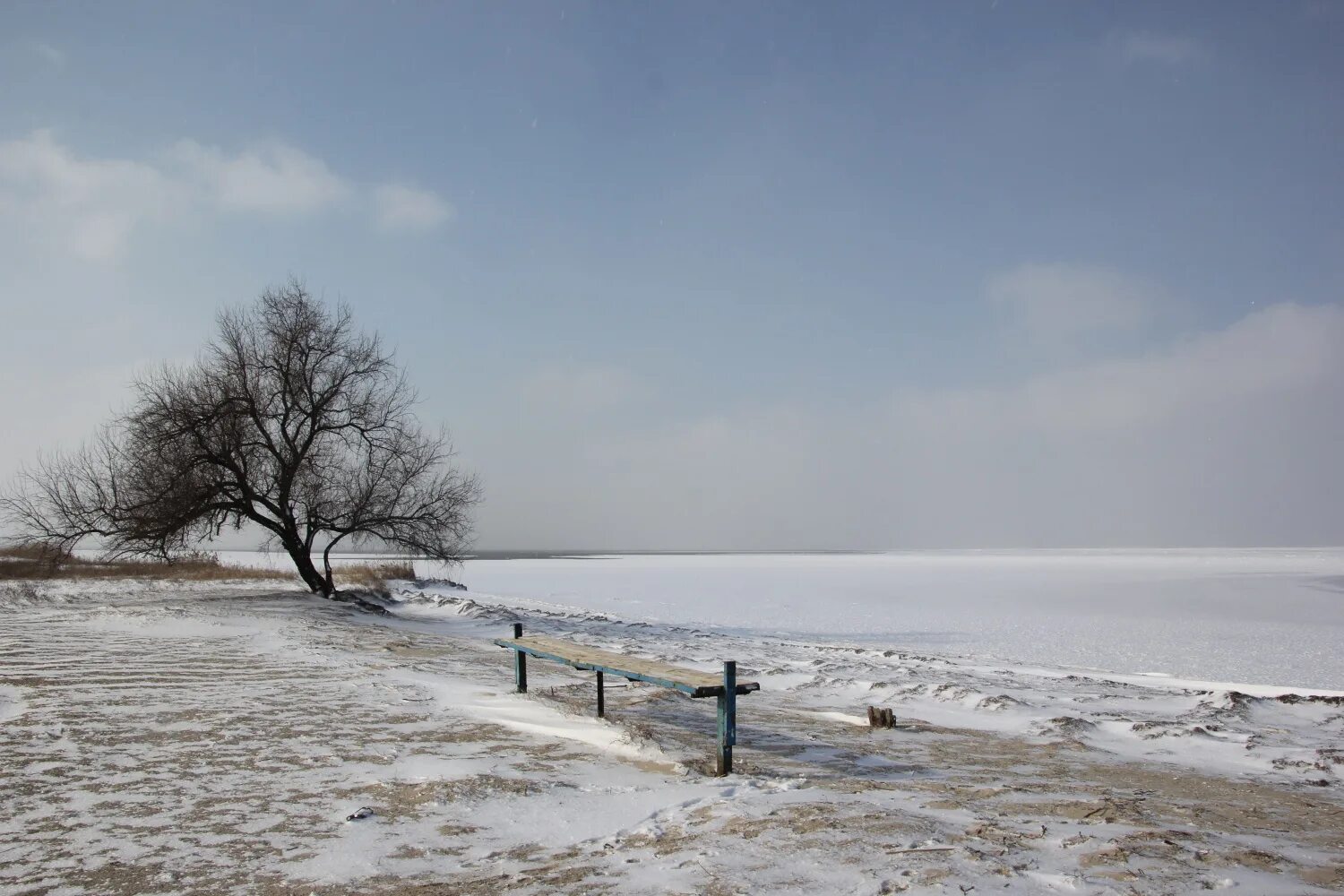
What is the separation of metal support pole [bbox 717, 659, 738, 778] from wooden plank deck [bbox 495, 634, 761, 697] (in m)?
0.05

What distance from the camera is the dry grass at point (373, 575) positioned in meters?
23.9

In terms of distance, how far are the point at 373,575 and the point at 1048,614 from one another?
19.5 meters

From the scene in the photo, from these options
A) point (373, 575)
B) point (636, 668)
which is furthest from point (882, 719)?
point (373, 575)

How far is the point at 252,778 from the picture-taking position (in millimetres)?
5031

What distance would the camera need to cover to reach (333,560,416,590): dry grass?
78.3 feet

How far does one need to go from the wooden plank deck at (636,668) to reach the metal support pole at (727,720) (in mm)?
46

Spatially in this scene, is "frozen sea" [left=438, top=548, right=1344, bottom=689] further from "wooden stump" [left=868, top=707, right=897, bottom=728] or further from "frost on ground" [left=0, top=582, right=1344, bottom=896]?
"wooden stump" [left=868, top=707, right=897, bottom=728]

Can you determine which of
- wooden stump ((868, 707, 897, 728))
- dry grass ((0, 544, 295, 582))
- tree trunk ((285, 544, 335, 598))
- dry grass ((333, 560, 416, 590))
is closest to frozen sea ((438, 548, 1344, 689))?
dry grass ((333, 560, 416, 590))

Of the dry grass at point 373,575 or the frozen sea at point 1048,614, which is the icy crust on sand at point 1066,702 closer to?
the frozen sea at point 1048,614

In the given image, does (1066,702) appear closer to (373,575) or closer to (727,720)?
(727,720)

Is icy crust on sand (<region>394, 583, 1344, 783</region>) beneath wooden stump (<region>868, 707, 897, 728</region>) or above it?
beneath

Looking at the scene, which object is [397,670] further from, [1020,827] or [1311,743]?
[1311,743]

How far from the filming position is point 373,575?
25.5 meters

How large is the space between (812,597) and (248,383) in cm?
1738
